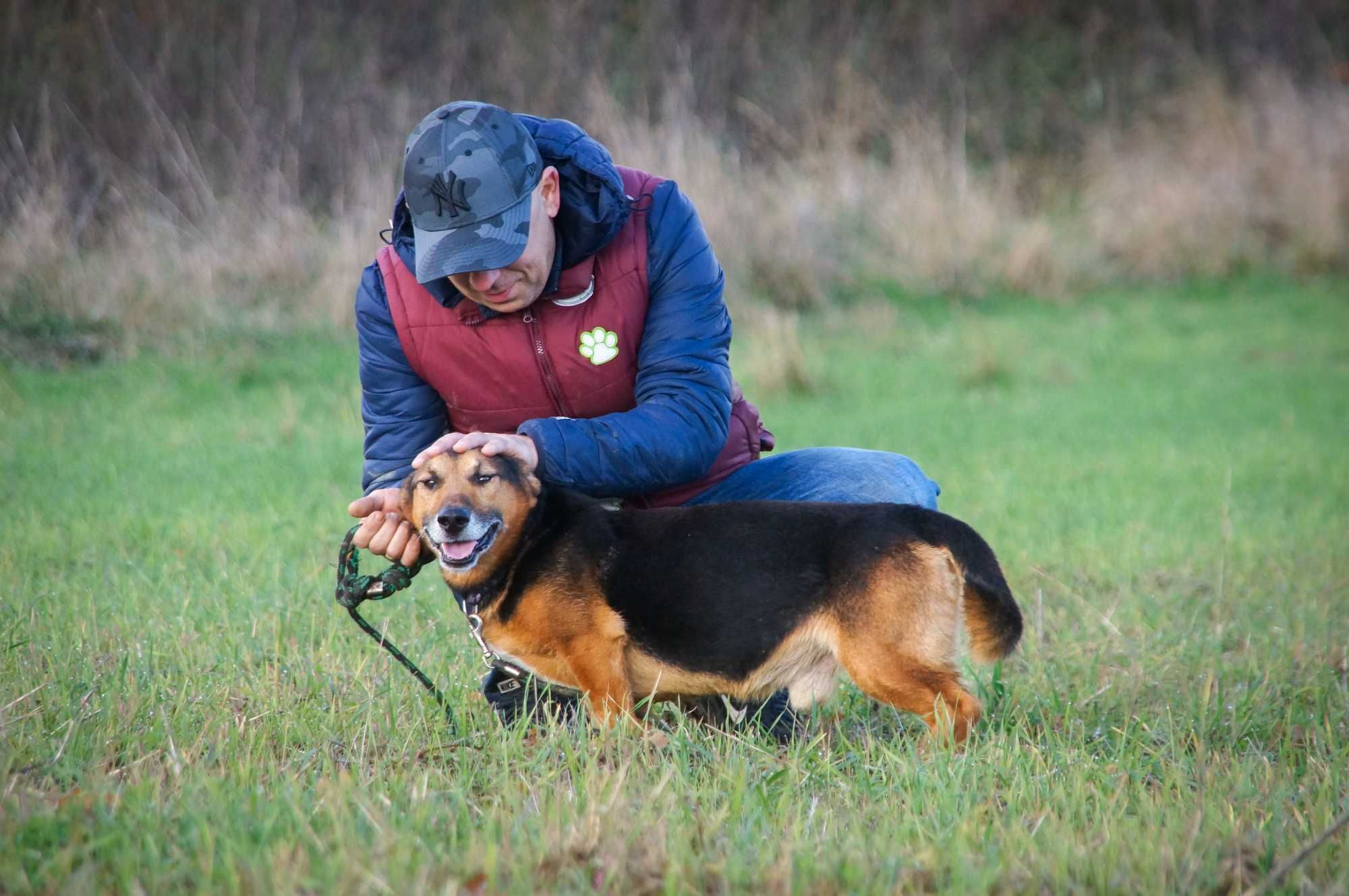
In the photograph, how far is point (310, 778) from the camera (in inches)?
132

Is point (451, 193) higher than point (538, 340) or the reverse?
higher

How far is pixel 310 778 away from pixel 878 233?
11.1 meters

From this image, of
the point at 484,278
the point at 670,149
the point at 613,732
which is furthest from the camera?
the point at 670,149

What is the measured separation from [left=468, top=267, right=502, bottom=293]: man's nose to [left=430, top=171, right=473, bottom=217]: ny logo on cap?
186 millimetres

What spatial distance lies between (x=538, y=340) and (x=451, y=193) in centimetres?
56

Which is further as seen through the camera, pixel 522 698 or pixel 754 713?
pixel 754 713

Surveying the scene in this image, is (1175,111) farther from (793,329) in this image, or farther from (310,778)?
(310,778)

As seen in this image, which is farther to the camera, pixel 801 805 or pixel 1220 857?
pixel 801 805

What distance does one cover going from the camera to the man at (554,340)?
3.78 meters

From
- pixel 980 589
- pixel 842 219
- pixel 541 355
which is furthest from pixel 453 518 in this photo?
pixel 842 219

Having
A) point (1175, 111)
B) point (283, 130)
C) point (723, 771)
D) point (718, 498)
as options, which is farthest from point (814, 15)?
point (723, 771)

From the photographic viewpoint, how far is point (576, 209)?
4008 mm

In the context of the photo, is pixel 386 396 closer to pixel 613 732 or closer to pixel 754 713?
Answer: pixel 613 732

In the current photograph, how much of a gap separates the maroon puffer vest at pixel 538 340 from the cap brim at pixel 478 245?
0.32m
